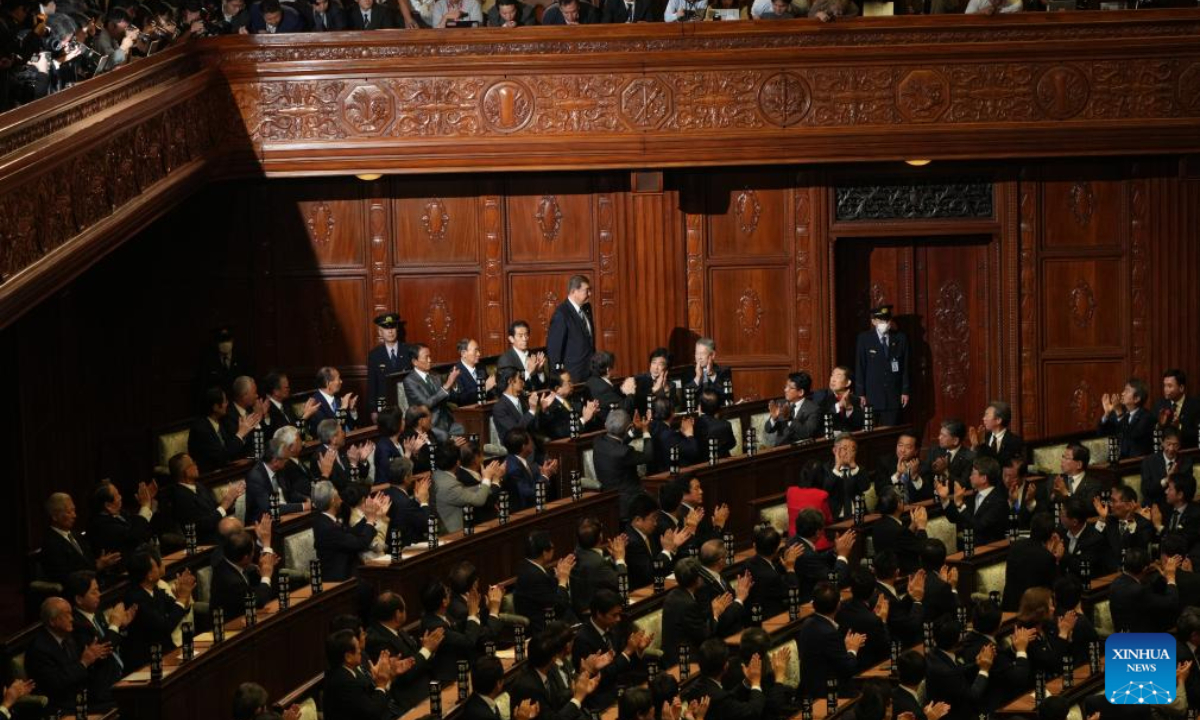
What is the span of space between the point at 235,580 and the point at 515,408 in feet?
12.3

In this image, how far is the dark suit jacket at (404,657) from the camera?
962cm

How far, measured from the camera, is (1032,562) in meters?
11.4

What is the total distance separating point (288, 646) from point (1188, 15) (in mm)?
9124

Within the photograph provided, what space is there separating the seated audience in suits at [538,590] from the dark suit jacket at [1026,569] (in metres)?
2.80

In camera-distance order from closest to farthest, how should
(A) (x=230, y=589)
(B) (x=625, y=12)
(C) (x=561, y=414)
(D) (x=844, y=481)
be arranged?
(A) (x=230, y=589) < (D) (x=844, y=481) < (C) (x=561, y=414) < (B) (x=625, y=12)

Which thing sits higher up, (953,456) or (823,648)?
(953,456)

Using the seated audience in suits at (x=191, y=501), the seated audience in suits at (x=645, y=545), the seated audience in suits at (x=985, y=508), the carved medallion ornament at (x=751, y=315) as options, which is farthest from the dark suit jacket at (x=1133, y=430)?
the seated audience in suits at (x=191, y=501)

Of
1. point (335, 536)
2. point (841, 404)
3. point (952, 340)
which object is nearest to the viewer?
point (335, 536)

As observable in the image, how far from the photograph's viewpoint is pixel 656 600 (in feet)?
35.6

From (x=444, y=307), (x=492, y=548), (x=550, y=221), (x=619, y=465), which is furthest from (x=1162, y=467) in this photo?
(x=444, y=307)

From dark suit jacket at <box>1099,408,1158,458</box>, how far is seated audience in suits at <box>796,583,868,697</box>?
4.61 meters

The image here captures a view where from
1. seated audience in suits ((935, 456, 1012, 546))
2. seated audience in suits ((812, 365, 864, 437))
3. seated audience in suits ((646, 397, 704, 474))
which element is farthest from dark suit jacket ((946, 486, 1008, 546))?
seated audience in suits ((812, 365, 864, 437))

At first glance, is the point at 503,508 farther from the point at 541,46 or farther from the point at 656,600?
the point at 541,46

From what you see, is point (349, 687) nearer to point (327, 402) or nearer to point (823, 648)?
point (823, 648)
